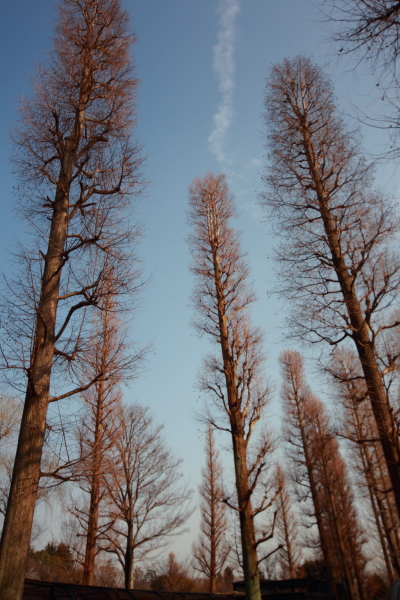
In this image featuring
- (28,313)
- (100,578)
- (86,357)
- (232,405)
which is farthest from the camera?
(100,578)

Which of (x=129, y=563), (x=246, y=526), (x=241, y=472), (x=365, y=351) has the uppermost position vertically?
(x=365, y=351)

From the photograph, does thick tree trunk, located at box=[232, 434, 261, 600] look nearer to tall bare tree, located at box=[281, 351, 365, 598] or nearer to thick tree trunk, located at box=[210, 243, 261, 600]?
thick tree trunk, located at box=[210, 243, 261, 600]

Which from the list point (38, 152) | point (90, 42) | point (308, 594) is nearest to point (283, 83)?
point (90, 42)

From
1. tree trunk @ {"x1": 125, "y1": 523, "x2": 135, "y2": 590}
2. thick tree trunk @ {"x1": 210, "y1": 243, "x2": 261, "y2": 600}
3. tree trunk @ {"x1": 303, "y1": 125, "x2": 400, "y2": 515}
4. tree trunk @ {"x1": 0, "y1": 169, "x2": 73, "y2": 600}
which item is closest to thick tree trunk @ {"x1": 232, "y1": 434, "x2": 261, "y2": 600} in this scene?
thick tree trunk @ {"x1": 210, "y1": 243, "x2": 261, "y2": 600}

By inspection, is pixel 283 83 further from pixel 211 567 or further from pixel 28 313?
pixel 211 567

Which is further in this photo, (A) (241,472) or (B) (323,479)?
(B) (323,479)

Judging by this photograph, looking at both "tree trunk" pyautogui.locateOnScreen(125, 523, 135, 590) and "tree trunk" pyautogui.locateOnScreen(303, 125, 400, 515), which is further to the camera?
"tree trunk" pyautogui.locateOnScreen(125, 523, 135, 590)

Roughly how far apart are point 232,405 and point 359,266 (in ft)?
12.6

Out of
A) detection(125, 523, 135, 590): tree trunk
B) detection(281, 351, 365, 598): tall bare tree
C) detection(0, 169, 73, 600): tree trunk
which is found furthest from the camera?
detection(281, 351, 365, 598): tall bare tree

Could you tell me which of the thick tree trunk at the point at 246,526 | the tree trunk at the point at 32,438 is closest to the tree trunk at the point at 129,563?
the thick tree trunk at the point at 246,526

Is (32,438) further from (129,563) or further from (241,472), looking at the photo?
(129,563)

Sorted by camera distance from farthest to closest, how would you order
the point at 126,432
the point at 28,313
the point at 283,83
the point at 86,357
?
the point at 126,432 < the point at 283,83 < the point at 86,357 < the point at 28,313

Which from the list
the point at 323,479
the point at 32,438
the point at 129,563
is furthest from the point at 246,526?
the point at 323,479

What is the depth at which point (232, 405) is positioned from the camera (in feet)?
28.0
